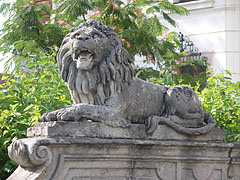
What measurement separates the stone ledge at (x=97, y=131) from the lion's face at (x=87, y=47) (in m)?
0.67

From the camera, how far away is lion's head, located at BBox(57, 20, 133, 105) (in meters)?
5.84

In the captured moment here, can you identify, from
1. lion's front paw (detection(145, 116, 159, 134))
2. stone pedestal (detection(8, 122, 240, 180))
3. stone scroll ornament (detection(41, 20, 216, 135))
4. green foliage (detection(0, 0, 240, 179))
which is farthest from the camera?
green foliage (detection(0, 0, 240, 179))

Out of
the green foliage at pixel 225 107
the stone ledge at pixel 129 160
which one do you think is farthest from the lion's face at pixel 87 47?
the green foliage at pixel 225 107

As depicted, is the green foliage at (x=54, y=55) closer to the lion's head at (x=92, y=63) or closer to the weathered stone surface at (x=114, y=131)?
the lion's head at (x=92, y=63)

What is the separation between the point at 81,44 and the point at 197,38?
932cm

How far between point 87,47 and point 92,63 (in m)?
0.19

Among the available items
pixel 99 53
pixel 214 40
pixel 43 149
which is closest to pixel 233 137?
pixel 99 53

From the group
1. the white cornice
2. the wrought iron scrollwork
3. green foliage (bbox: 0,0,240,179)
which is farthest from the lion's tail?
the white cornice

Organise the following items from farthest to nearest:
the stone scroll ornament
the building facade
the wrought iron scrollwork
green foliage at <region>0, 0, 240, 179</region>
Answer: the wrought iron scrollwork < the building facade < green foliage at <region>0, 0, 240, 179</region> < the stone scroll ornament

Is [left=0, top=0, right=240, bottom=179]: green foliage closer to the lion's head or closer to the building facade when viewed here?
the lion's head

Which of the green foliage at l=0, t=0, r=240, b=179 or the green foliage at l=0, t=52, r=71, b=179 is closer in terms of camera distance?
the green foliage at l=0, t=52, r=71, b=179

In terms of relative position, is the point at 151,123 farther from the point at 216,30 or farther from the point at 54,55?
Result: the point at 216,30

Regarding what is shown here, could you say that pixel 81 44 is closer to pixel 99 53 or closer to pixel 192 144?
pixel 99 53

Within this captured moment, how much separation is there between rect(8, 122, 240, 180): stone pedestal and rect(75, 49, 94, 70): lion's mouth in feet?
2.11
